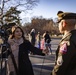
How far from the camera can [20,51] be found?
18.1ft

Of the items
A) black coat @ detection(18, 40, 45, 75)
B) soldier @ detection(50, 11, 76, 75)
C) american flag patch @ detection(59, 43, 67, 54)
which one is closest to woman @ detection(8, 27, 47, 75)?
black coat @ detection(18, 40, 45, 75)

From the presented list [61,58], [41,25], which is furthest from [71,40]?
[41,25]

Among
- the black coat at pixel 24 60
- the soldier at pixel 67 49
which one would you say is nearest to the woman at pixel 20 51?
the black coat at pixel 24 60

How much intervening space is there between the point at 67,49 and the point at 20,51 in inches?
90.3

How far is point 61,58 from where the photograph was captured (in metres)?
3.36

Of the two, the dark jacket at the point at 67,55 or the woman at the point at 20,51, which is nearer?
the dark jacket at the point at 67,55

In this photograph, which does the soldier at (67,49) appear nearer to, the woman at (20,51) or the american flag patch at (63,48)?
the american flag patch at (63,48)

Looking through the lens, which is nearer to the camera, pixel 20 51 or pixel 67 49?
pixel 67 49

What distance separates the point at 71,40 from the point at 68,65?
0.99ft

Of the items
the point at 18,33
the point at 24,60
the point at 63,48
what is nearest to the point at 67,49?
the point at 63,48

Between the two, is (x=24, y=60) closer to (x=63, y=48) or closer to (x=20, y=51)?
(x=20, y=51)

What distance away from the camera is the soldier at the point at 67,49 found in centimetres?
333

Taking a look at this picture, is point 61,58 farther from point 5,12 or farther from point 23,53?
point 5,12

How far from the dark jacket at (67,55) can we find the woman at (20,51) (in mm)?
2021
